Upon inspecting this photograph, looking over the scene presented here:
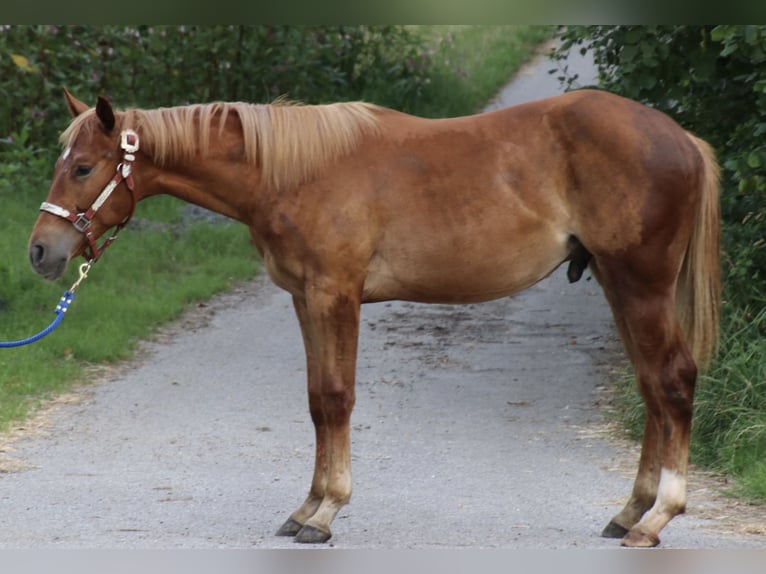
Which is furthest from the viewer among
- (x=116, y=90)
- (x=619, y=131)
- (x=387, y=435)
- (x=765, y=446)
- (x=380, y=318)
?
(x=116, y=90)

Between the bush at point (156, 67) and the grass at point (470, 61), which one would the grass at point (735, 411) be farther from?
the grass at point (470, 61)

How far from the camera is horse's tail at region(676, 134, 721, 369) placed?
5.12m

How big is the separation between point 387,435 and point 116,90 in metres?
7.58

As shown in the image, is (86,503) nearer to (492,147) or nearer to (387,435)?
(387,435)

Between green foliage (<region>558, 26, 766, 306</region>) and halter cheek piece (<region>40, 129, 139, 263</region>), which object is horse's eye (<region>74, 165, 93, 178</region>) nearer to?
halter cheek piece (<region>40, 129, 139, 263</region>)

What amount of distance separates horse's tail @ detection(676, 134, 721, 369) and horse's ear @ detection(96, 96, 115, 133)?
8.11ft

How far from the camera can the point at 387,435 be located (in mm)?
7188

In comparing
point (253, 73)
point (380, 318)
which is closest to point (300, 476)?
point (380, 318)

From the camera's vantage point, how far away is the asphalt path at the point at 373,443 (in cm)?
529

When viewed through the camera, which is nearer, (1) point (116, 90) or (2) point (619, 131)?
(2) point (619, 131)

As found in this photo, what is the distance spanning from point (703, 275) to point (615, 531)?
3.86 ft

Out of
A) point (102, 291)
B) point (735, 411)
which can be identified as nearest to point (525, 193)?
point (735, 411)

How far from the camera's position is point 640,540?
489 centimetres

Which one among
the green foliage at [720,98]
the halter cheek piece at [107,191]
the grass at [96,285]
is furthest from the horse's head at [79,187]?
the green foliage at [720,98]
